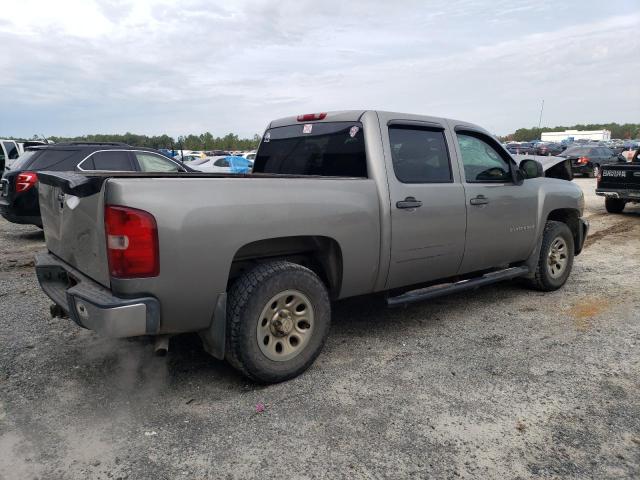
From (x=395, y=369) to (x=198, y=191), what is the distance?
191cm

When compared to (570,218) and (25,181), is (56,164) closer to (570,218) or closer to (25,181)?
(25,181)

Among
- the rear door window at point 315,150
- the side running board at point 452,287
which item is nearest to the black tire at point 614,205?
the side running board at point 452,287

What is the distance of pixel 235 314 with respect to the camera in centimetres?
317

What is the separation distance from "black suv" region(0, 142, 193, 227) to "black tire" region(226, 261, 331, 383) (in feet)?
18.0

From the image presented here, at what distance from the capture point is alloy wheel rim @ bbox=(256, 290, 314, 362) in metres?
3.32

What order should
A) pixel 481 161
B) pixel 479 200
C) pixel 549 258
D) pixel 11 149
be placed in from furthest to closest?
pixel 11 149 < pixel 549 258 < pixel 481 161 < pixel 479 200

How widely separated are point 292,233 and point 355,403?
115 centimetres

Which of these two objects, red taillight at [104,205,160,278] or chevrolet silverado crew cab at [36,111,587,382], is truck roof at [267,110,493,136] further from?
red taillight at [104,205,160,278]

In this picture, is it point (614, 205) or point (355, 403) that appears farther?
point (614, 205)

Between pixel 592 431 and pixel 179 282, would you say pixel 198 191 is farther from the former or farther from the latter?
pixel 592 431

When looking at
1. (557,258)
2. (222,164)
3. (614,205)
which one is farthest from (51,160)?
(614,205)

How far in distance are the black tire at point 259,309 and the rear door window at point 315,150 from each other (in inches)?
41.2

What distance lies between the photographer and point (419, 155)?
4.28 m

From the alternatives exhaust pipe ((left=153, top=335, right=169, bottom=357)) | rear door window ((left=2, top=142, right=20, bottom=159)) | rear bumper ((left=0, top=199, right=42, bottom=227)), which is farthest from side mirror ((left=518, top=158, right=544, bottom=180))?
rear door window ((left=2, top=142, right=20, bottom=159))
